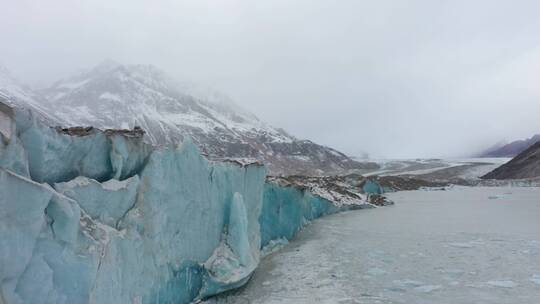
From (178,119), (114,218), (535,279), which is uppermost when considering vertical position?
(178,119)

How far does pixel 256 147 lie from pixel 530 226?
114 metres

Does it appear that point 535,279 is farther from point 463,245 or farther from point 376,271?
point 463,245

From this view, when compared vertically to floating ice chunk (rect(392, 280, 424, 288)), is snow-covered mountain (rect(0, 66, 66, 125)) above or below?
above

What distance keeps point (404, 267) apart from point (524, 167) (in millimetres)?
96888

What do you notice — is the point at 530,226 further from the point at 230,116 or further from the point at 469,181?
the point at 230,116

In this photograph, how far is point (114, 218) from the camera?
26.1 ft

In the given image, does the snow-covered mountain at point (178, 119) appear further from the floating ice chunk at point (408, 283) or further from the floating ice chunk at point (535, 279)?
the floating ice chunk at point (535, 279)

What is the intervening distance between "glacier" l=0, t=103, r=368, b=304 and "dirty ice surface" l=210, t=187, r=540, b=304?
59.2 inches

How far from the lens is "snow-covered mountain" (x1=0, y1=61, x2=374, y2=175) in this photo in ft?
409

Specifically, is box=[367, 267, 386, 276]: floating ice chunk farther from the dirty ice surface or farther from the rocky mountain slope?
the rocky mountain slope

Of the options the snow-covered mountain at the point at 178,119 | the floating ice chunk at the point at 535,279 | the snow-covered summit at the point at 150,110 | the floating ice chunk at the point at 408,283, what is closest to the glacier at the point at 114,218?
the floating ice chunk at the point at 408,283

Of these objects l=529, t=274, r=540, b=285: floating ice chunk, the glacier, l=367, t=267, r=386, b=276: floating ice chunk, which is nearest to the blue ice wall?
the glacier

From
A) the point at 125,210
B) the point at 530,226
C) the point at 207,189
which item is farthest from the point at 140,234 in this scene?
the point at 530,226

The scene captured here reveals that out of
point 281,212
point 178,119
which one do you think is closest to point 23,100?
point 178,119
